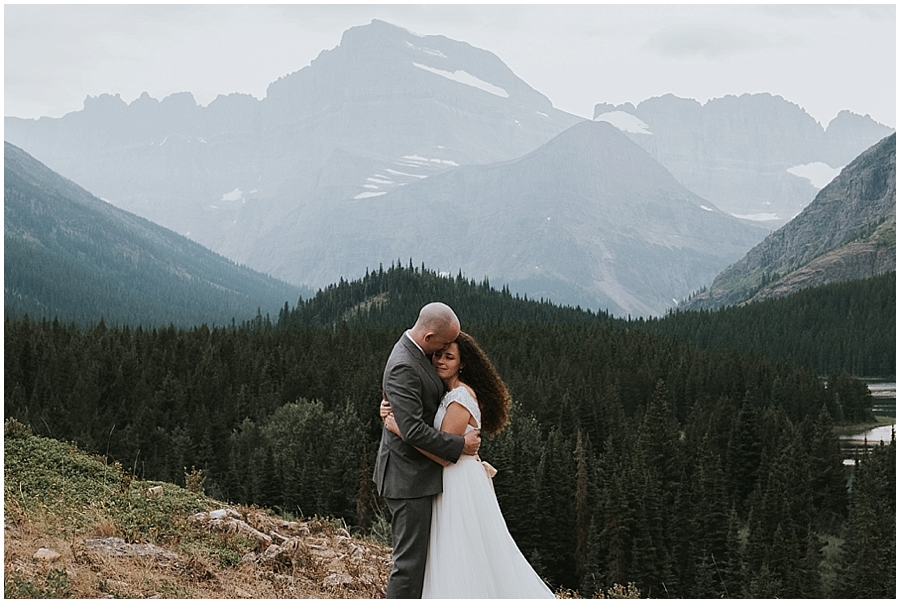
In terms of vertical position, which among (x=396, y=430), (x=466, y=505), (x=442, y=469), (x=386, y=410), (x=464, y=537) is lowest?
(x=464, y=537)

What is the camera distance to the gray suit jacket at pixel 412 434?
889 cm

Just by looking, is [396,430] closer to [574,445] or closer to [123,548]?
[123,548]

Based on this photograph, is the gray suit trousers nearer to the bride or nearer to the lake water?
the bride

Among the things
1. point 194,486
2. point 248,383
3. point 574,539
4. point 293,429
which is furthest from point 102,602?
point 248,383

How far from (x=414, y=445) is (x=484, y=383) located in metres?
1.25

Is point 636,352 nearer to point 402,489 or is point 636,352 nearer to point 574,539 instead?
point 574,539

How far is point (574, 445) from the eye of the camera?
92.7 metres

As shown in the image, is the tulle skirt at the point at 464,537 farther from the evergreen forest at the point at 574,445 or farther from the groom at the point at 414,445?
the evergreen forest at the point at 574,445

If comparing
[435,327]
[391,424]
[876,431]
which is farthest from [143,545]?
[876,431]

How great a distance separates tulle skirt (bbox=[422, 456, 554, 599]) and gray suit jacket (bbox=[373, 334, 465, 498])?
251 millimetres

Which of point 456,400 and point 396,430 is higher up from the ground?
point 456,400

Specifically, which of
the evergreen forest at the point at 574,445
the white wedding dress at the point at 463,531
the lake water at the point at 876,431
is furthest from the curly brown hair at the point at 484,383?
the lake water at the point at 876,431

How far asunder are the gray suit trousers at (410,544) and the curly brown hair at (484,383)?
1.14 metres

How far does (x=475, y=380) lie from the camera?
9.77m
